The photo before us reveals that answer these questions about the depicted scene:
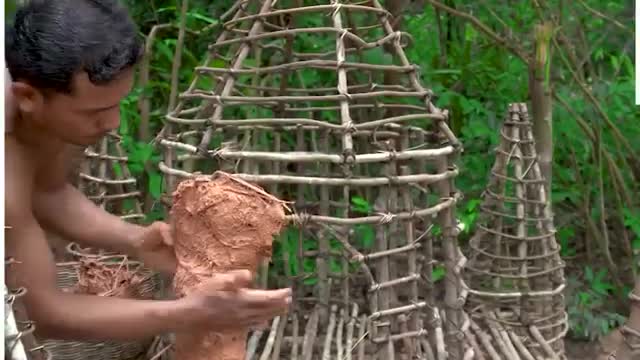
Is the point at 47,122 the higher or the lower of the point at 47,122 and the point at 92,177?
the higher

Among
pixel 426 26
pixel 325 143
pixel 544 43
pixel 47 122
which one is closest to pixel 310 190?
pixel 325 143

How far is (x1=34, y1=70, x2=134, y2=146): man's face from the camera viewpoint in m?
1.10

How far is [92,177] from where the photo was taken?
2275 millimetres

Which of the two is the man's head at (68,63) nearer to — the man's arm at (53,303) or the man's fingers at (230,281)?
the man's arm at (53,303)

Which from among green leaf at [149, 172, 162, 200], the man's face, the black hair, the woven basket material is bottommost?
the woven basket material

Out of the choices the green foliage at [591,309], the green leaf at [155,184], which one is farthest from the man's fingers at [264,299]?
the green foliage at [591,309]

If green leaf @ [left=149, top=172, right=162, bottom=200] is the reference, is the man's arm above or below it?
above

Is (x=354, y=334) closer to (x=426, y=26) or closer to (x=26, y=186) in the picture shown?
(x=26, y=186)

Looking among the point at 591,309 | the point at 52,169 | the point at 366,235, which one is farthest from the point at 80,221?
the point at 591,309

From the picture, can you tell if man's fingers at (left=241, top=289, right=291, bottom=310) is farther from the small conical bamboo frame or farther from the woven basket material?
the small conical bamboo frame

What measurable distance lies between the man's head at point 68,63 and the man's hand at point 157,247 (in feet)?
0.57

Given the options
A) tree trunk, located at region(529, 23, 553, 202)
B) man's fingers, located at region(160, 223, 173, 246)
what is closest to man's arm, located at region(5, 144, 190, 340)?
man's fingers, located at region(160, 223, 173, 246)

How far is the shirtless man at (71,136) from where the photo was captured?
3.48 feet

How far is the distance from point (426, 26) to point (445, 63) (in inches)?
8.4
